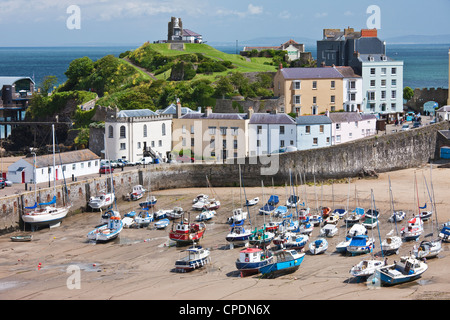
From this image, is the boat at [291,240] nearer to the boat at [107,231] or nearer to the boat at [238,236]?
the boat at [238,236]

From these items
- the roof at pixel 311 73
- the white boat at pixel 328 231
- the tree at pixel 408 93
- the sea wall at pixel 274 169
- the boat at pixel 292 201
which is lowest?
the white boat at pixel 328 231

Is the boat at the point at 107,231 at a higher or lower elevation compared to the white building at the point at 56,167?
lower

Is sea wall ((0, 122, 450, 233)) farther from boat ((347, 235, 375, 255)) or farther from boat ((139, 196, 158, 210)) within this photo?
boat ((347, 235, 375, 255))

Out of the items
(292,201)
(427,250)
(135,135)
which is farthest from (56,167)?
(427,250)

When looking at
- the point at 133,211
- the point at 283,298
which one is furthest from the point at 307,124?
the point at 283,298

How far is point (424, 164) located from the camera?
57.9 metres

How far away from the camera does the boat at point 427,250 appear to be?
3544 centimetres

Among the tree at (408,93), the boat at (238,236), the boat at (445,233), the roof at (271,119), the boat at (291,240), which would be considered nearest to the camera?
the boat at (291,240)

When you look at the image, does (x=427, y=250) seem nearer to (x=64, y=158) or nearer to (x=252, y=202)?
(x=252, y=202)

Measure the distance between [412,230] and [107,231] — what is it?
1506 centimetres

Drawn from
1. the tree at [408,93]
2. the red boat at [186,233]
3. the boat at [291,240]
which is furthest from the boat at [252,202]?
the tree at [408,93]

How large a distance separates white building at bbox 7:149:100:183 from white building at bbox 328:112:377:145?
16709 mm

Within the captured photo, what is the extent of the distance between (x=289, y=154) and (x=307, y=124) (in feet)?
14.3

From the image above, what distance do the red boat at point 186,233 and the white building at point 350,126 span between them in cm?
1963
